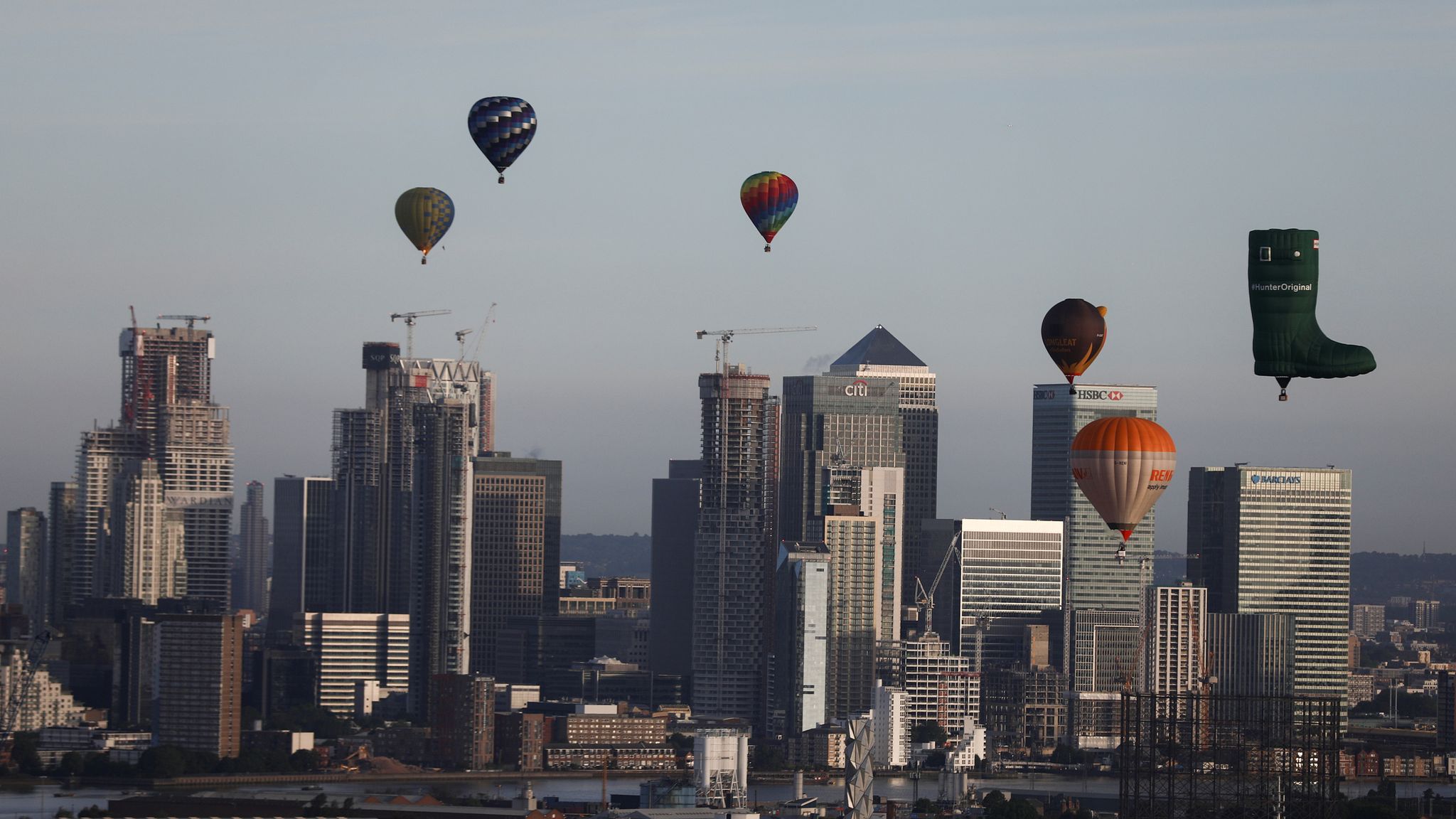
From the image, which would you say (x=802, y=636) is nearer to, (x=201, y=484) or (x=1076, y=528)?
(x=1076, y=528)

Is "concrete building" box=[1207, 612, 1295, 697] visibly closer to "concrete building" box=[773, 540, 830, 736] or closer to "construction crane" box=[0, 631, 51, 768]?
"concrete building" box=[773, 540, 830, 736]

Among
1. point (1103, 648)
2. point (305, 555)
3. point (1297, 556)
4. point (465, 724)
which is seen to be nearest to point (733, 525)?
point (1103, 648)

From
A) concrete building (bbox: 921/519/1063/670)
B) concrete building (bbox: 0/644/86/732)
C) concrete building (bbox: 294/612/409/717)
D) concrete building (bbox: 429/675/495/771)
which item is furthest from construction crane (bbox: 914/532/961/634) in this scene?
concrete building (bbox: 0/644/86/732)

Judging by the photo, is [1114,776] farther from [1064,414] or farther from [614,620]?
[614,620]

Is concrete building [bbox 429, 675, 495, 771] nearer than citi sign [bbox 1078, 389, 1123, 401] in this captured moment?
Yes

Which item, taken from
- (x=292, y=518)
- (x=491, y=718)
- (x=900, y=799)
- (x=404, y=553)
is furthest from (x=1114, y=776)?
(x=292, y=518)
